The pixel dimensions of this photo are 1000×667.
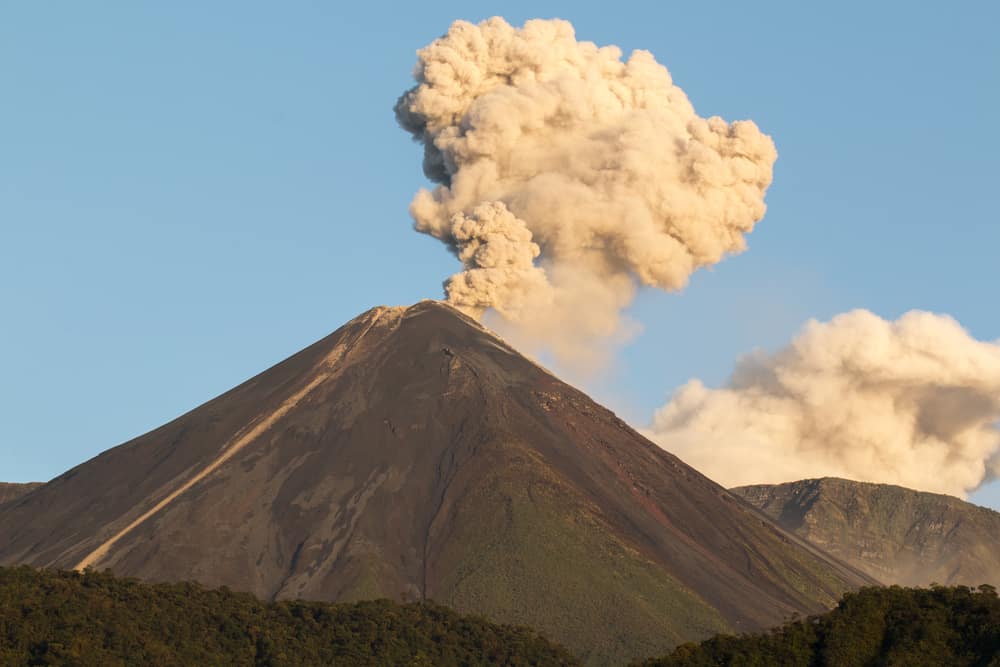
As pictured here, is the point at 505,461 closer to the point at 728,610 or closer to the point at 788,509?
the point at 728,610

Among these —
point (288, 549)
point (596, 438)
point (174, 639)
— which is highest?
point (596, 438)

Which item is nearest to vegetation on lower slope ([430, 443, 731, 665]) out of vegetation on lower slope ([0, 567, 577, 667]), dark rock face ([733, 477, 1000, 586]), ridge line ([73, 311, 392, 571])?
vegetation on lower slope ([0, 567, 577, 667])

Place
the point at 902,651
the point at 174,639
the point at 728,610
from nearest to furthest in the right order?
the point at 902,651 → the point at 174,639 → the point at 728,610

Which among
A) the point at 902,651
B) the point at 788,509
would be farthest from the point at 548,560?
the point at 788,509

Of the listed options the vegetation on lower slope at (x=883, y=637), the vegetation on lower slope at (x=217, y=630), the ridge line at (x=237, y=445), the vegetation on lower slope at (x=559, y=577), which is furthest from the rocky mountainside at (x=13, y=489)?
the vegetation on lower slope at (x=883, y=637)

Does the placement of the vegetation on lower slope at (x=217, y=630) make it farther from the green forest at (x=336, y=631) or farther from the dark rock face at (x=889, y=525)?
the dark rock face at (x=889, y=525)

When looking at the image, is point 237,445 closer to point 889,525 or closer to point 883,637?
point 883,637
